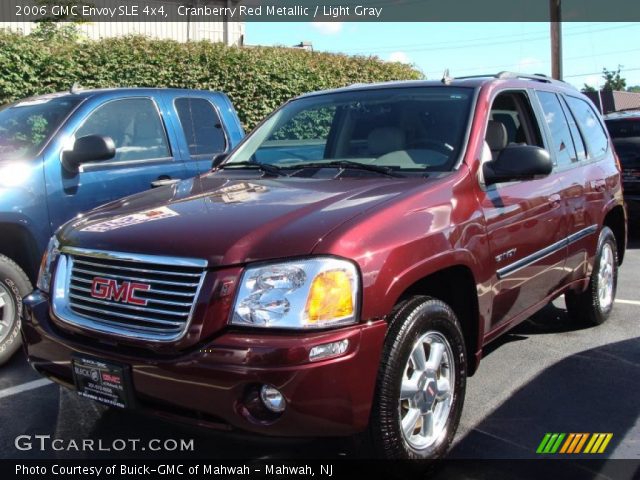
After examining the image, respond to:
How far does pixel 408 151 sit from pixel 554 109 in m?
1.58

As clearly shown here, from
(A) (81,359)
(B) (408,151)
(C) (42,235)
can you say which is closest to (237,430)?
(A) (81,359)

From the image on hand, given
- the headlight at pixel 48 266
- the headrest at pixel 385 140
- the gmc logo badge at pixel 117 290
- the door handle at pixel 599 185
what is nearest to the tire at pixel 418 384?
the gmc logo badge at pixel 117 290

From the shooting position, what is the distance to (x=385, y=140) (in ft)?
13.1

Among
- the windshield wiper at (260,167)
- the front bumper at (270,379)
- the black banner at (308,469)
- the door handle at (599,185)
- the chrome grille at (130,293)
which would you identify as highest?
the windshield wiper at (260,167)

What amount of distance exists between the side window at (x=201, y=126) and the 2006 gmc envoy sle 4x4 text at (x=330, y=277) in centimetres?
175

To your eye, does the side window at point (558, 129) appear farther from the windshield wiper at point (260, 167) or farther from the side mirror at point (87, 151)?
the side mirror at point (87, 151)

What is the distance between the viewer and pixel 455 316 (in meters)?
3.25

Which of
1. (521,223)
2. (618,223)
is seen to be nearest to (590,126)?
(618,223)

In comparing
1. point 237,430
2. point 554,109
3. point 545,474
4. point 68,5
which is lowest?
point 545,474

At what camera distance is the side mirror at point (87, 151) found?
488 cm

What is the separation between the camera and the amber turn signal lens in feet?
8.39

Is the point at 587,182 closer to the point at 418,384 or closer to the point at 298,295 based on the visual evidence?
A: the point at 418,384

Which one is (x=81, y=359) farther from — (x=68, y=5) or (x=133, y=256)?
(x=68, y=5)

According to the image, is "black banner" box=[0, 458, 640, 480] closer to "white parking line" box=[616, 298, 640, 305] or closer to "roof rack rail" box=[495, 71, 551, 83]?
"roof rack rail" box=[495, 71, 551, 83]
